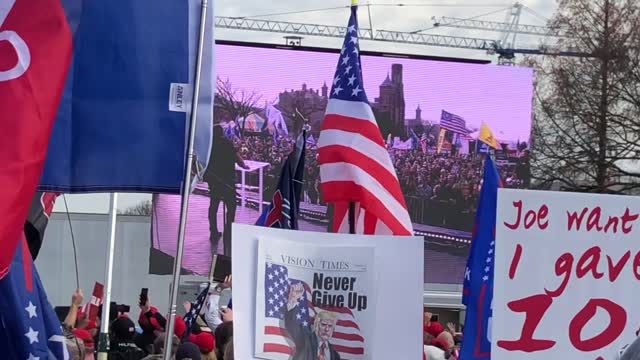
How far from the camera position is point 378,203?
21.6 ft

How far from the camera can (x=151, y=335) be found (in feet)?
34.2

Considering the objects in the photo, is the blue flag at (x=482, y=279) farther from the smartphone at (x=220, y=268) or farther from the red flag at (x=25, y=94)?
the smartphone at (x=220, y=268)

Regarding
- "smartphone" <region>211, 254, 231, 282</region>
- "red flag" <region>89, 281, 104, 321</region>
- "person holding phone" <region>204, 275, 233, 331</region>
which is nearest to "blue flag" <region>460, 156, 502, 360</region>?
"red flag" <region>89, 281, 104, 321</region>

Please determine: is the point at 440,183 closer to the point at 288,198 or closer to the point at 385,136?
the point at 385,136

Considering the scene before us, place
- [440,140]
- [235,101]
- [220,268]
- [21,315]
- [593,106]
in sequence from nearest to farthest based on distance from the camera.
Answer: [21,315], [220,268], [235,101], [440,140], [593,106]

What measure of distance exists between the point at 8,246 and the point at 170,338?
1.31 metres

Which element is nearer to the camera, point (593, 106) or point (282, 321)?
point (282, 321)

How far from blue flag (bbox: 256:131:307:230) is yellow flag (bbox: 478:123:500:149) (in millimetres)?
21292

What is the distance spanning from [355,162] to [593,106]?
2522 centimetres

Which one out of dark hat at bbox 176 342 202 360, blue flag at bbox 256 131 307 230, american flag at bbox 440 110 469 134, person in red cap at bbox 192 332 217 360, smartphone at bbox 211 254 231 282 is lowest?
smartphone at bbox 211 254 231 282

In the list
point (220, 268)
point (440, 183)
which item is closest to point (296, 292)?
point (220, 268)

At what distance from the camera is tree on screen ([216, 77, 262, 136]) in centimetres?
2608

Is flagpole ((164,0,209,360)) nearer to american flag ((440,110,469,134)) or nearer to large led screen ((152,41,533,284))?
large led screen ((152,41,533,284))

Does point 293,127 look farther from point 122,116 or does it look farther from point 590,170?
point 122,116
